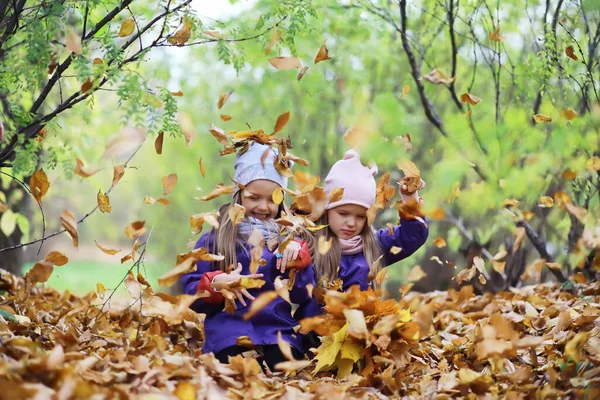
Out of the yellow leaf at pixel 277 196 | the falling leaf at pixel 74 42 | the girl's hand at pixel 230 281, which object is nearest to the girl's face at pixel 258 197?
the yellow leaf at pixel 277 196

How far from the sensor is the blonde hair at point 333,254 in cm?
265

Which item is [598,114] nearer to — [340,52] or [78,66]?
[78,66]

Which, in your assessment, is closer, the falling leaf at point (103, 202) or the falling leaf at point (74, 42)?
the falling leaf at point (74, 42)

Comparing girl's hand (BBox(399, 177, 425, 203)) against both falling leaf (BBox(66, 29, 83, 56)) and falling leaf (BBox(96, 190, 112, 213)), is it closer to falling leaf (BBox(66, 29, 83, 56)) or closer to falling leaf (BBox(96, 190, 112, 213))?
falling leaf (BBox(96, 190, 112, 213))

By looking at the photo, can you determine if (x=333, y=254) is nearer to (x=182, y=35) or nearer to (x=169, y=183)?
(x=169, y=183)

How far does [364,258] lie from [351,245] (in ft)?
0.28

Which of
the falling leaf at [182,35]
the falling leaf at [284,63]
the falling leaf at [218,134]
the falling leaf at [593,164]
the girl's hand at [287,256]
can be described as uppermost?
the falling leaf at [182,35]

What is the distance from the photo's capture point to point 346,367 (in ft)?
7.15

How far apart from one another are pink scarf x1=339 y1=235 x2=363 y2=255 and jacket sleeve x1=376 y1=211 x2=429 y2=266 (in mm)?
122

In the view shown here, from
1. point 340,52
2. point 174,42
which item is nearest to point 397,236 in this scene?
point 174,42

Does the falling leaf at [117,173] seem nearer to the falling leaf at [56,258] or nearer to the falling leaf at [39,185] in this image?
the falling leaf at [39,185]

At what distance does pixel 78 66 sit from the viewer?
1.92 metres

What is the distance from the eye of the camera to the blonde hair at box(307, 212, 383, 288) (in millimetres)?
2653

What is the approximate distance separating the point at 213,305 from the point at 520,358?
1.21 meters
